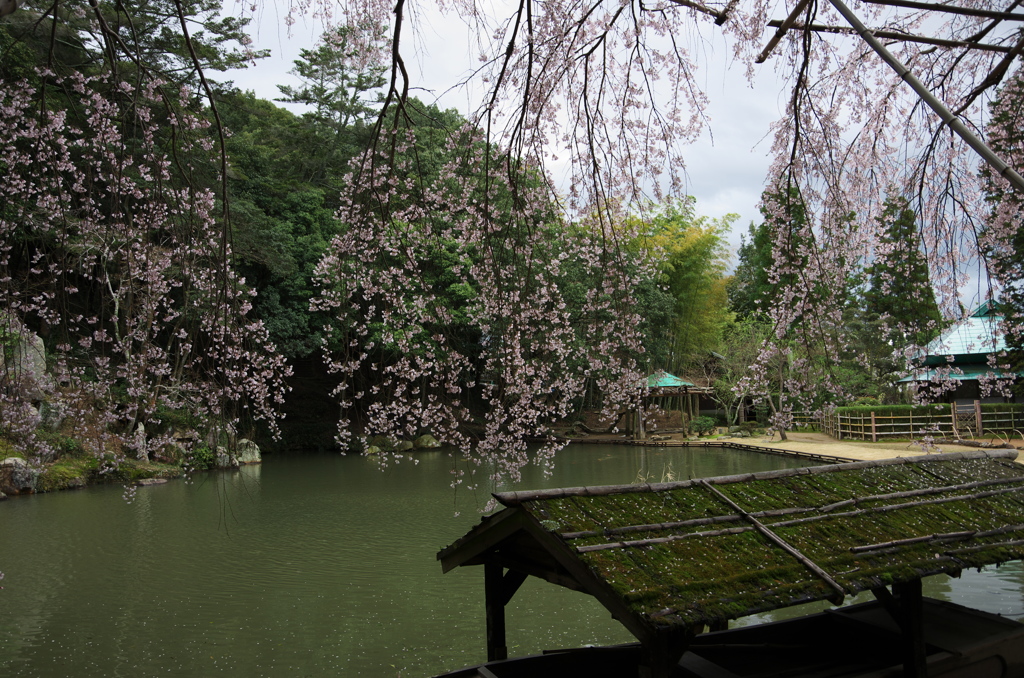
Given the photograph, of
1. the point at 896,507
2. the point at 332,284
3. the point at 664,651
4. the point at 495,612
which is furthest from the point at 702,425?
the point at 664,651

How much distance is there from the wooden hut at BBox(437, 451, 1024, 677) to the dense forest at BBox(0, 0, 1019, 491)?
0.93m

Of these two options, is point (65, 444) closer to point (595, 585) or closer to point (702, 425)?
point (595, 585)

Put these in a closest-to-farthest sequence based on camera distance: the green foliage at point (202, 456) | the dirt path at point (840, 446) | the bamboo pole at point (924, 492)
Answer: the bamboo pole at point (924, 492), the dirt path at point (840, 446), the green foliage at point (202, 456)

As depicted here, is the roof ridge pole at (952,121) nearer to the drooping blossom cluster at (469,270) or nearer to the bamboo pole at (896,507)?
the drooping blossom cluster at (469,270)

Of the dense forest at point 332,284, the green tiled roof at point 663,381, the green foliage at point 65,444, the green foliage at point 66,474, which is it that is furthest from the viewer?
the green tiled roof at point 663,381

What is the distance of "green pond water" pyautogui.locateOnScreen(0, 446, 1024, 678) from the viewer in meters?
5.06

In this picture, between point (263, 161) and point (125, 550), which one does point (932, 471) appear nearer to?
point (125, 550)

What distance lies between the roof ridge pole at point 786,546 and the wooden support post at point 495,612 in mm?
1083

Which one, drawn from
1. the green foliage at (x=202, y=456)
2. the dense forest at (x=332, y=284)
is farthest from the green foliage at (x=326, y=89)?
the green foliage at (x=202, y=456)

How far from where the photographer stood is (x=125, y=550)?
7.99 meters

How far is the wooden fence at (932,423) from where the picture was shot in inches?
576

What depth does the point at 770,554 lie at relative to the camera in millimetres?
2680

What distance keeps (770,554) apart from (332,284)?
605 centimetres

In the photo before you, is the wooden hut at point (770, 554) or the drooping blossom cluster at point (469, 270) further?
the drooping blossom cluster at point (469, 270)
